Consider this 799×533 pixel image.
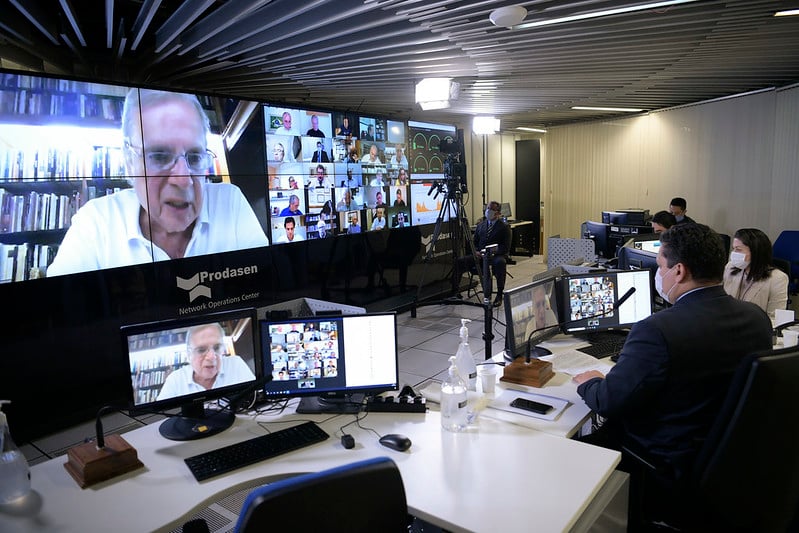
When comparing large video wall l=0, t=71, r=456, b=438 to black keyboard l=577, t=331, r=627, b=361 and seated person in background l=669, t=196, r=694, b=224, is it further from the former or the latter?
seated person in background l=669, t=196, r=694, b=224

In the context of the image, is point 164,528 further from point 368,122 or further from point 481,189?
point 481,189

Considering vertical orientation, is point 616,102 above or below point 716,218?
above

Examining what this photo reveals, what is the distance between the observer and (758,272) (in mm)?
3346

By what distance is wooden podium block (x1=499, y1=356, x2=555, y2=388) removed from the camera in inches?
99.3

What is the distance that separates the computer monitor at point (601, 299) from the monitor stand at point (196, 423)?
1.91 metres

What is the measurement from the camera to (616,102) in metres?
7.38

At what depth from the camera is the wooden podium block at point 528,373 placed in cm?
252

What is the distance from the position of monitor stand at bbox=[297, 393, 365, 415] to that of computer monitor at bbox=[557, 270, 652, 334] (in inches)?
53.8

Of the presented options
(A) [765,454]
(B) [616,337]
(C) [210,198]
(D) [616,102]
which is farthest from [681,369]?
(D) [616,102]

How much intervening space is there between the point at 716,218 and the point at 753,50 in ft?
11.7

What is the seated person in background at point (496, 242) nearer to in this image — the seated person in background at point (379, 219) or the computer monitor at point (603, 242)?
the seated person in background at point (379, 219)

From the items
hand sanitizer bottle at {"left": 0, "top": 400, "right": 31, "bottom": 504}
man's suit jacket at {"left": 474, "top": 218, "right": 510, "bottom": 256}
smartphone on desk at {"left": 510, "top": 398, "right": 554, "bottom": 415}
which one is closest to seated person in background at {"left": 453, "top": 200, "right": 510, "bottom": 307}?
man's suit jacket at {"left": 474, "top": 218, "right": 510, "bottom": 256}

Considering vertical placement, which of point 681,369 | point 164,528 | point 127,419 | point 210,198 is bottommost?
point 127,419

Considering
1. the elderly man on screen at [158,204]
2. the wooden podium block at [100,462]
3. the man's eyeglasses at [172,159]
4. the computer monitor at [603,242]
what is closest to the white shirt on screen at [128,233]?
the elderly man on screen at [158,204]
